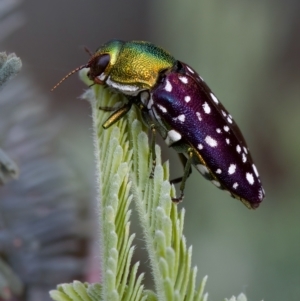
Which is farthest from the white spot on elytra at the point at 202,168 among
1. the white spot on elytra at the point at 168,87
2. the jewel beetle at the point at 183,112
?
the white spot on elytra at the point at 168,87

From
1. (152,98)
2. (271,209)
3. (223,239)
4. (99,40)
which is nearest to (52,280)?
(152,98)

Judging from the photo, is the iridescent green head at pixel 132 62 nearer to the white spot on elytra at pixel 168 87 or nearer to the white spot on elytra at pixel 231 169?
the white spot on elytra at pixel 168 87

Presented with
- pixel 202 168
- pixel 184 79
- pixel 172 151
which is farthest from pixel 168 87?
pixel 172 151

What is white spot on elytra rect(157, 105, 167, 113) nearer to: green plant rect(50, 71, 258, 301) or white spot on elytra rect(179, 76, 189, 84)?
white spot on elytra rect(179, 76, 189, 84)

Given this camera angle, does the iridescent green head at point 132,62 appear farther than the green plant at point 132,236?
Yes

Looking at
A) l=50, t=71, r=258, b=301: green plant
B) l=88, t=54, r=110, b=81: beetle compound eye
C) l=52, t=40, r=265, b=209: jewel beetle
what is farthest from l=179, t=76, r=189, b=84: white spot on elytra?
l=50, t=71, r=258, b=301: green plant

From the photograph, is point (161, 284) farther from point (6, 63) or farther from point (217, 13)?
point (217, 13)
